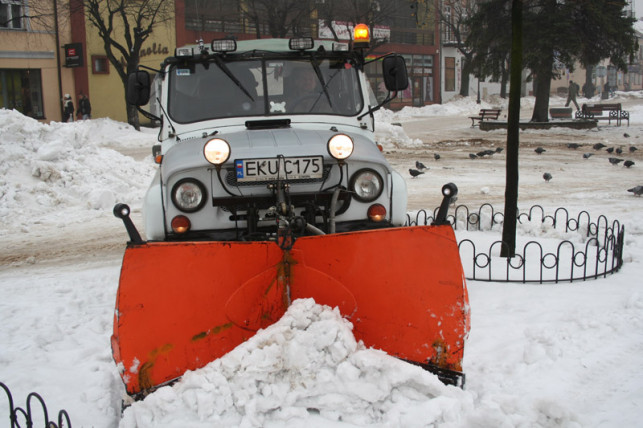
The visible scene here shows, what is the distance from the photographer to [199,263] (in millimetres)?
3869

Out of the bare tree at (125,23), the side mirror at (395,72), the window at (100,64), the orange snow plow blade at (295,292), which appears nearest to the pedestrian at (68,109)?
the bare tree at (125,23)

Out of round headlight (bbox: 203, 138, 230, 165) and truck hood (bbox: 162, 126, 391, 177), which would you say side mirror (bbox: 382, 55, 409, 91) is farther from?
round headlight (bbox: 203, 138, 230, 165)

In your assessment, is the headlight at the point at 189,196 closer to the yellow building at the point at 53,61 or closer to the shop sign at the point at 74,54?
the yellow building at the point at 53,61

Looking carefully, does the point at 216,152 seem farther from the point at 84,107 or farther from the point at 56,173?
the point at 84,107

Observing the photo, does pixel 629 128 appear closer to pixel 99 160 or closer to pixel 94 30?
pixel 99 160

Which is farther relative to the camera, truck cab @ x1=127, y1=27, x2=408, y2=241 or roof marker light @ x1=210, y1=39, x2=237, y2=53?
roof marker light @ x1=210, y1=39, x2=237, y2=53

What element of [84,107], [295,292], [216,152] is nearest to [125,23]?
[84,107]

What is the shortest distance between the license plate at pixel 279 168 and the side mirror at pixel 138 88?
6.49 ft

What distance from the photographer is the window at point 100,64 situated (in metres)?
34.4

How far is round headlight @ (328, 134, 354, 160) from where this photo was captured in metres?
4.54

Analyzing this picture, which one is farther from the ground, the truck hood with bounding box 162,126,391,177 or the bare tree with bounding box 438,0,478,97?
the bare tree with bounding box 438,0,478,97

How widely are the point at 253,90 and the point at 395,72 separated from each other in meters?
1.34

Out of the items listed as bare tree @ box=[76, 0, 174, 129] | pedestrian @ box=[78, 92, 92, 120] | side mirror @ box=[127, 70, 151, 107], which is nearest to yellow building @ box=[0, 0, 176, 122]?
bare tree @ box=[76, 0, 174, 129]

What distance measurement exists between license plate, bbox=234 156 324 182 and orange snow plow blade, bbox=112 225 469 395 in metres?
0.70
